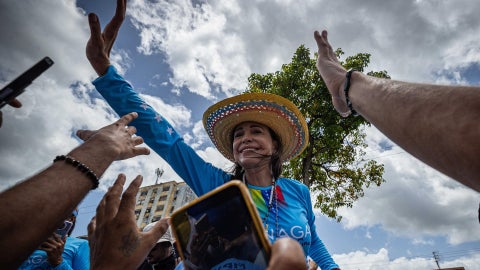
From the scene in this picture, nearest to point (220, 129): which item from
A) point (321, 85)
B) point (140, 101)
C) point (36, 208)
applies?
point (140, 101)

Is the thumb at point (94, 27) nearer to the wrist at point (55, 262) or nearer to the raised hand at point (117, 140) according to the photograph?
the raised hand at point (117, 140)

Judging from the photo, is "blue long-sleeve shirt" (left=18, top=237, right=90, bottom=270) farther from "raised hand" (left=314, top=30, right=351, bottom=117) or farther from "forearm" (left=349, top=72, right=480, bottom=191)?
"forearm" (left=349, top=72, right=480, bottom=191)

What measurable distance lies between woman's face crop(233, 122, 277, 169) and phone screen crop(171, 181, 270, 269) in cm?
137

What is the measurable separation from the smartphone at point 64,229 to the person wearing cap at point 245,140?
180 centimetres

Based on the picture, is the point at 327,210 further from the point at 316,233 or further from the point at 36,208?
the point at 36,208

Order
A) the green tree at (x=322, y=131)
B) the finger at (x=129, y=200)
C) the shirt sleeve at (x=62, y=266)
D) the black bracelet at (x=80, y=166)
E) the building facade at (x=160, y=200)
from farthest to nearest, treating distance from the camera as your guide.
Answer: the building facade at (x=160, y=200) < the green tree at (x=322, y=131) < the shirt sleeve at (x=62, y=266) < the finger at (x=129, y=200) < the black bracelet at (x=80, y=166)

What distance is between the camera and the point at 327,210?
36.0 ft

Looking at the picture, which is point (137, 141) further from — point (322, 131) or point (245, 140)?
point (322, 131)

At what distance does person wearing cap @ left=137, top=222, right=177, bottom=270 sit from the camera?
12.9 ft

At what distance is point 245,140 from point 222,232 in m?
1.59

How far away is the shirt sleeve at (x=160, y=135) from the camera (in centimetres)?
198

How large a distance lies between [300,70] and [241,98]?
8.55 meters

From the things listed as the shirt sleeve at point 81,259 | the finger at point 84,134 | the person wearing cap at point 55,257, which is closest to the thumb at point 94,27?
the finger at point 84,134

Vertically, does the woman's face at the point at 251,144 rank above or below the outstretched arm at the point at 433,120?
above
